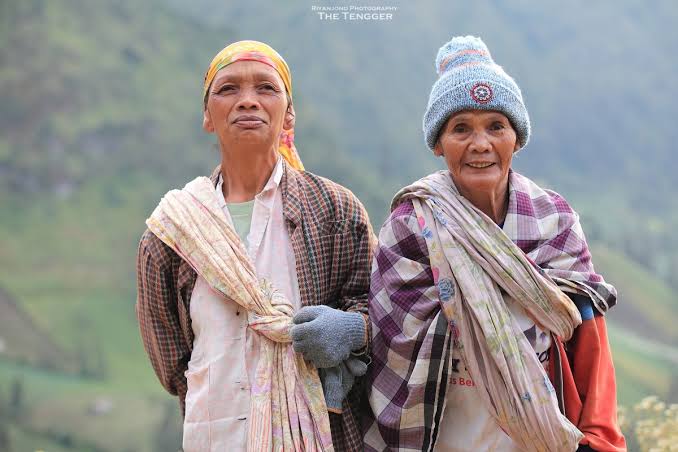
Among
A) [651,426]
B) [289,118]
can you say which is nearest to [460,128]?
[289,118]

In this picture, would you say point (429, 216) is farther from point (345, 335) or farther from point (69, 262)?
point (69, 262)

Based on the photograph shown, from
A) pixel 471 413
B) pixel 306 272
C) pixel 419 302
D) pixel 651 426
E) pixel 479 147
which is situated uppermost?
pixel 479 147

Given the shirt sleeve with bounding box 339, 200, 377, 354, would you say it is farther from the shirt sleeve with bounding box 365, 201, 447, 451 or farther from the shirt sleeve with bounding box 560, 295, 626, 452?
the shirt sleeve with bounding box 560, 295, 626, 452

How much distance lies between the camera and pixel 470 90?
2070 mm

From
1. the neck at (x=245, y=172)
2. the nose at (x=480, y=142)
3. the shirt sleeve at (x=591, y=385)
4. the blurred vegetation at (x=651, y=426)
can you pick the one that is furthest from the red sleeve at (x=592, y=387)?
the blurred vegetation at (x=651, y=426)

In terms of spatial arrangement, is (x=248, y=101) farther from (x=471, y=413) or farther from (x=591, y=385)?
(x=591, y=385)

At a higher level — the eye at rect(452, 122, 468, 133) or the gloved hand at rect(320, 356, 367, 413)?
the eye at rect(452, 122, 468, 133)

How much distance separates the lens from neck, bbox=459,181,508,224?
2.13 meters

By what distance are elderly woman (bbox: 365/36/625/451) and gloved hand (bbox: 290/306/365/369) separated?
9cm

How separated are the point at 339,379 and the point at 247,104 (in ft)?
2.78

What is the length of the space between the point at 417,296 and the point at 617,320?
3.69 m

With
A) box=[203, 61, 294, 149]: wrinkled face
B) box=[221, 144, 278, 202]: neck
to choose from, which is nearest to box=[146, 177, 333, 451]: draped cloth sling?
box=[221, 144, 278, 202]: neck

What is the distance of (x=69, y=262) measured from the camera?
5613 millimetres

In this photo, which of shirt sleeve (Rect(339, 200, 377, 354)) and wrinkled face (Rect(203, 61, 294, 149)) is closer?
wrinkled face (Rect(203, 61, 294, 149))
